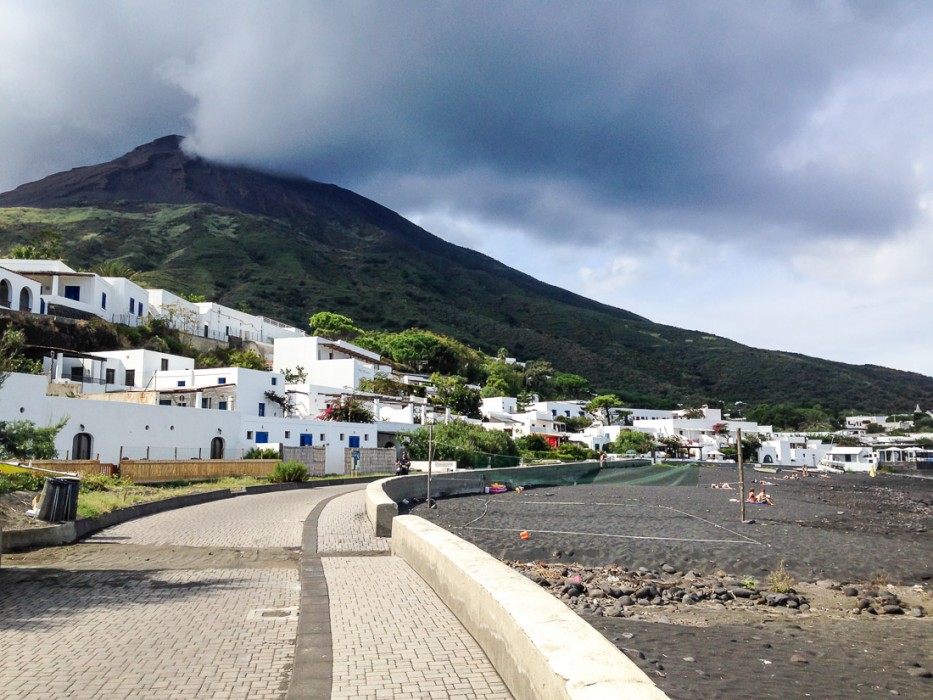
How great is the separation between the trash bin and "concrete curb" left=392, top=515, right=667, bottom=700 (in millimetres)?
8367

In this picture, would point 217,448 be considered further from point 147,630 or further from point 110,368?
point 147,630

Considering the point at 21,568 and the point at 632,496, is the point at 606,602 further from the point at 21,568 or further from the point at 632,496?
the point at 632,496

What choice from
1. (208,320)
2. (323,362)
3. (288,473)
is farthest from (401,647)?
(208,320)

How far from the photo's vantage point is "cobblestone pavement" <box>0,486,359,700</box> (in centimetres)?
493

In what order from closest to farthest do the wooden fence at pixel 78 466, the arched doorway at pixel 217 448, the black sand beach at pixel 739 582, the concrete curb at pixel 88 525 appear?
the black sand beach at pixel 739 582 → the concrete curb at pixel 88 525 → the wooden fence at pixel 78 466 → the arched doorway at pixel 217 448

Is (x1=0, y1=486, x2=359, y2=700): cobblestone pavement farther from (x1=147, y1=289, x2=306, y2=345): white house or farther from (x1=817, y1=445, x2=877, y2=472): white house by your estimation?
(x1=817, y1=445, x2=877, y2=472): white house

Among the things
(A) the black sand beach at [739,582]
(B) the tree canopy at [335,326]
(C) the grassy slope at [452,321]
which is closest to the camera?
(A) the black sand beach at [739,582]

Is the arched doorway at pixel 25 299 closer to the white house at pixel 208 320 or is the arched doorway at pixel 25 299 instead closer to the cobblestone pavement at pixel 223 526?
the white house at pixel 208 320

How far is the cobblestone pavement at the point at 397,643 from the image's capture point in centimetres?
473

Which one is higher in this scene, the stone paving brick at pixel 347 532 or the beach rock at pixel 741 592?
the stone paving brick at pixel 347 532

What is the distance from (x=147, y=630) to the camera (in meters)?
6.43

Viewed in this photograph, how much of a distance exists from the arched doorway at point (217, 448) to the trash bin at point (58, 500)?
934 inches

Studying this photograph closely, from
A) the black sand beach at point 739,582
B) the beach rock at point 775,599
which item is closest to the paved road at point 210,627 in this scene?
the black sand beach at point 739,582

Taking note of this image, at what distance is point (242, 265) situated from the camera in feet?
556
